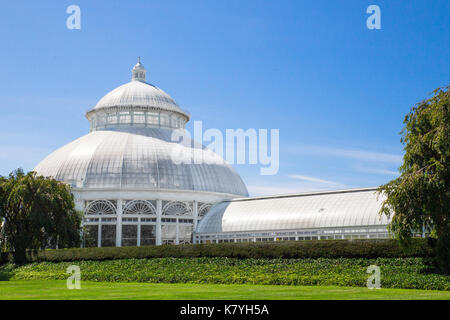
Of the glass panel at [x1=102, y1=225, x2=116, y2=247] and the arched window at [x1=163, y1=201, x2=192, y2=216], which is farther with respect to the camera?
the arched window at [x1=163, y1=201, x2=192, y2=216]

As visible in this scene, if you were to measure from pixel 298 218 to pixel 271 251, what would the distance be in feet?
60.1

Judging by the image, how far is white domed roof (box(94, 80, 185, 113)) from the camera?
71.9m

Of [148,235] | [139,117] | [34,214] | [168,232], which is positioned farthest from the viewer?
→ [139,117]

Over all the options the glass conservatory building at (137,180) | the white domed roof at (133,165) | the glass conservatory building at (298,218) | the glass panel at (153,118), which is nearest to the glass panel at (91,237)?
the glass conservatory building at (137,180)

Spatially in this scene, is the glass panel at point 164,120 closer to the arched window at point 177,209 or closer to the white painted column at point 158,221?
the arched window at point 177,209

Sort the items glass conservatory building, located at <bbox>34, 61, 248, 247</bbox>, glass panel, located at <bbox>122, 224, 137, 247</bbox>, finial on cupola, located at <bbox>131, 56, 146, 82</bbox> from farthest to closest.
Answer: finial on cupola, located at <bbox>131, 56, 146, 82</bbox> < glass conservatory building, located at <bbox>34, 61, 248, 247</bbox> < glass panel, located at <bbox>122, 224, 137, 247</bbox>

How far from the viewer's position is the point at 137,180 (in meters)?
61.5

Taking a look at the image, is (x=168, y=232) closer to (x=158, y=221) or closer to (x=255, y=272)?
(x=158, y=221)

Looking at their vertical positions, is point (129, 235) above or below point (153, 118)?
below

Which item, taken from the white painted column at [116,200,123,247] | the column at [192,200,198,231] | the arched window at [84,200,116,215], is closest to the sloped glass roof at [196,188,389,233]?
the column at [192,200,198,231]

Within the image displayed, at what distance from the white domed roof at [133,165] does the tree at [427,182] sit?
3621cm

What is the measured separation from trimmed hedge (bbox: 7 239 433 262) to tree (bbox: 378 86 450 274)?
1.72 meters

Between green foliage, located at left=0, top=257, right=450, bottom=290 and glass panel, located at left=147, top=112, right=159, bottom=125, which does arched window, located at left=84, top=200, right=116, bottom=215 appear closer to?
glass panel, located at left=147, top=112, right=159, bottom=125

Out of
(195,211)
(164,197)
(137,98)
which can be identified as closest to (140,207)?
(164,197)
